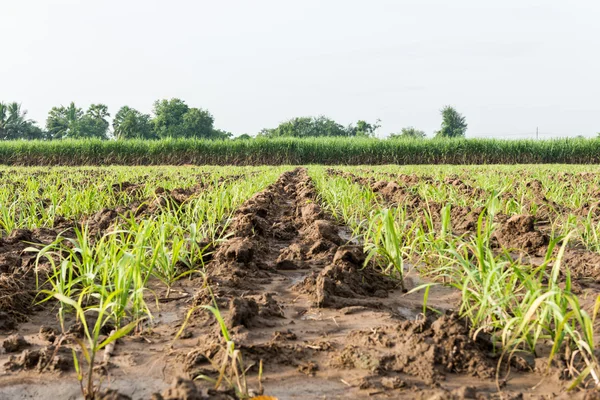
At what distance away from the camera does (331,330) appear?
211 cm

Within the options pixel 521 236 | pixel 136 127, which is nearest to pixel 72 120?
pixel 136 127

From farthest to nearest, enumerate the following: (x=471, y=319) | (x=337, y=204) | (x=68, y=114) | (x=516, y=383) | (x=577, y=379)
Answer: (x=68, y=114)
(x=337, y=204)
(x=471, y=319)
(x=516, y=383)
(x=577, y=379)

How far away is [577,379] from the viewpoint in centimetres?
144

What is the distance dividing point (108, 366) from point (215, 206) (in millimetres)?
2383

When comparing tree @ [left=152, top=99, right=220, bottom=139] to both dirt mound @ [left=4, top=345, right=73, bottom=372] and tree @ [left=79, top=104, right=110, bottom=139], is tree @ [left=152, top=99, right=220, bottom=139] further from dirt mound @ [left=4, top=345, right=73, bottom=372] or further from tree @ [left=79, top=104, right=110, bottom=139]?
dirt mound @ [left=4, top=345, right=73, bottom=372]

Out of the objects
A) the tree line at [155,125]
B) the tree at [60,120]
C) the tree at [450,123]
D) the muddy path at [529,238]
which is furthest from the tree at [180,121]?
the muddy path at [529,238]

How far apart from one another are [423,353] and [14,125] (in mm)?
63210

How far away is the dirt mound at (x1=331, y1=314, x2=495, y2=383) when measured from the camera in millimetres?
1671

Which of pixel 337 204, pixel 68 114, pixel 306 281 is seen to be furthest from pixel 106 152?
pixel 68 114

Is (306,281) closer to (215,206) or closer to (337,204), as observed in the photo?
(215,206)

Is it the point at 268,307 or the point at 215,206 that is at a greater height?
the point at 215,206

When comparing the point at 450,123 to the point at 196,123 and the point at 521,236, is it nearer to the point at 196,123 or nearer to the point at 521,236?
the point at 196,123

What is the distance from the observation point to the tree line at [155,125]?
5403cm

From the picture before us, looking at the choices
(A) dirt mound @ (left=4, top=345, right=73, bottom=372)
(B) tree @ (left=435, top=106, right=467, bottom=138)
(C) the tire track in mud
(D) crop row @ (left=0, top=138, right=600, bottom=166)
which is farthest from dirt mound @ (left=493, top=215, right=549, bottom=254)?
(B) tree @ (left=435, top=106, right=467, bottom=138)
